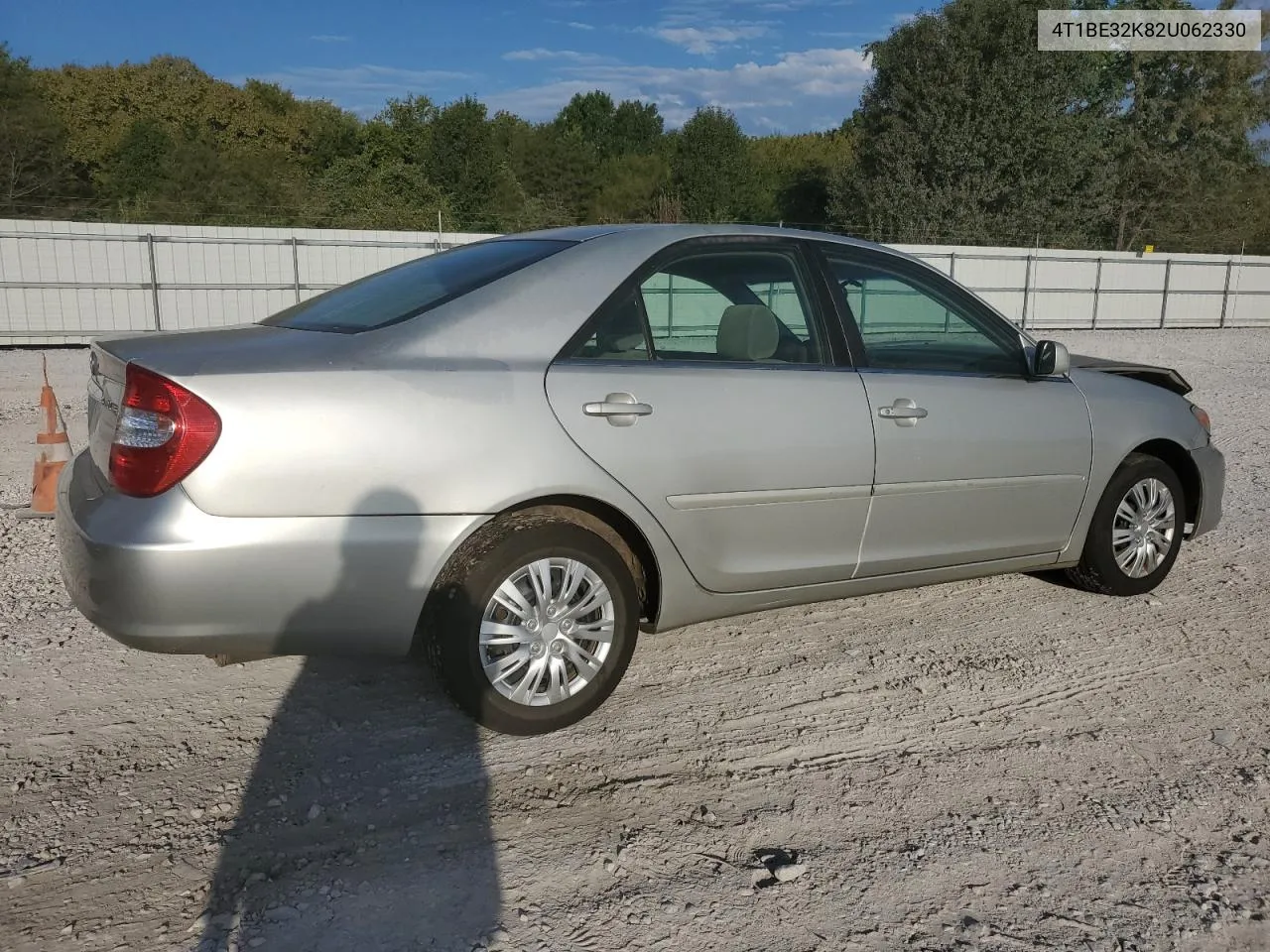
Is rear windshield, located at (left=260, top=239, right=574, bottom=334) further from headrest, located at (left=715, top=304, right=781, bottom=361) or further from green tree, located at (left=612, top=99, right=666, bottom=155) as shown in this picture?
green tree, located at (left=612, top=99, right=666, bottom=155)

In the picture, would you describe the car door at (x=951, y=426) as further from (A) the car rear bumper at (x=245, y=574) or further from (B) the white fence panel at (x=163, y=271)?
(B) the white fence panel at (x=163, y=271)

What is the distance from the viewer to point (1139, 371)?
190 inches

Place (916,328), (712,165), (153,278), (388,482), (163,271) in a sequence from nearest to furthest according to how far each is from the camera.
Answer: (388,482)
(916,328)
(153,278)
(163,271)
(712,165)

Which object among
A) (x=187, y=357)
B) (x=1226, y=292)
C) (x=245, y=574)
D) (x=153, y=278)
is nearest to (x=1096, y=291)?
(x=1226, y=292)

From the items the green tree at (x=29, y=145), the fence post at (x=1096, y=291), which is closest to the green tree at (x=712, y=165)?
the fence post at (x=1096, y=291)

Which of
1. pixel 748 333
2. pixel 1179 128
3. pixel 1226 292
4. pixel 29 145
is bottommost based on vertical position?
pixel 748 333

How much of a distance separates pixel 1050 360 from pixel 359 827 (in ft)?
10.4

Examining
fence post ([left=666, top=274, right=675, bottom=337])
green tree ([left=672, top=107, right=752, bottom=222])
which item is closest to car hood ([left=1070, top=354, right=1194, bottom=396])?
fence post ([left=666, top=274, right=675, bottom=337])

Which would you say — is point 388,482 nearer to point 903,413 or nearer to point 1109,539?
point 903,413

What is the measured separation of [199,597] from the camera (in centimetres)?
274

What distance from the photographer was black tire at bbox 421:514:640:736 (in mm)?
3049

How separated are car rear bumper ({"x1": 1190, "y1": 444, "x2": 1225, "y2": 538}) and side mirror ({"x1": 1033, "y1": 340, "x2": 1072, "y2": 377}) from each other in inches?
43.7

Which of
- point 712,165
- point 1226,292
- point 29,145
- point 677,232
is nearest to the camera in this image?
point 677,232

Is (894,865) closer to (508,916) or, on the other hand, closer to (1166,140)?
(508,916)
